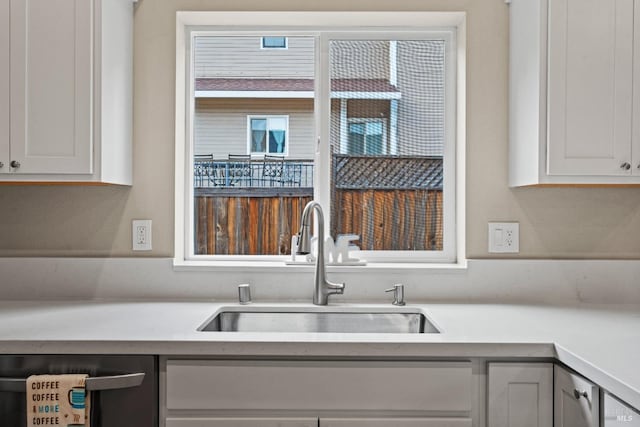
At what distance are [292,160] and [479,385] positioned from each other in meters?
1.21

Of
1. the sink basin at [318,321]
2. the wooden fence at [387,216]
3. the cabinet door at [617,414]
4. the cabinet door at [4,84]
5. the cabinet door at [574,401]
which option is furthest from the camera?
the wooden fence at [387,216]

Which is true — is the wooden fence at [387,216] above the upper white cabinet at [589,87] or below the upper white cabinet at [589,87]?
below

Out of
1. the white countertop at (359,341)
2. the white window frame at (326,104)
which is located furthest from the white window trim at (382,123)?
the white countertop at (359,341)

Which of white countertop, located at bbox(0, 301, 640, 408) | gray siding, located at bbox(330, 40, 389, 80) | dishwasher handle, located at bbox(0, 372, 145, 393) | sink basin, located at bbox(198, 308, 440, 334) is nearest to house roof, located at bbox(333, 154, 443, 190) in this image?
gray siding, located at bbox(330, 40, 389, 80)

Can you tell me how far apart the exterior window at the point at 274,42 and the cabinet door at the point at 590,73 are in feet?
3.49

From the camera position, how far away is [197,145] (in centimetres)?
219

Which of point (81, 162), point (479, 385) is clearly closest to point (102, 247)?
point (81, 162)

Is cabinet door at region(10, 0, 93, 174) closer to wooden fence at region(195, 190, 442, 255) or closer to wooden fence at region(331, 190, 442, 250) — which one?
wooden fence at region(195, 190, 442, 255)

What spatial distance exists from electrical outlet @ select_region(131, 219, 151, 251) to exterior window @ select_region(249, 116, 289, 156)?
55cm

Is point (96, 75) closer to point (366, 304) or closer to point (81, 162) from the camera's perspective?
point (81, 162)

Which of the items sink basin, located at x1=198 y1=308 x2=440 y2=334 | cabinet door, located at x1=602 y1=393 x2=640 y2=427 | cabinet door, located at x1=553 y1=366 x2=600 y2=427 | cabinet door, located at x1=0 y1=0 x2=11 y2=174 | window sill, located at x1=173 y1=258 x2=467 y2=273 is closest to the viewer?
cabinet door, located at x1=602 y1=393 x2=640 y2=427

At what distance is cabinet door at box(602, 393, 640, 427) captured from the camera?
104 centimetres

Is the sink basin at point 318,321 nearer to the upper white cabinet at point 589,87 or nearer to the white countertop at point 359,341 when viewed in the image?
the white countertop at point 359,341

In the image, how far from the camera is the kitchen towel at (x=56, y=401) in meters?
1.31
